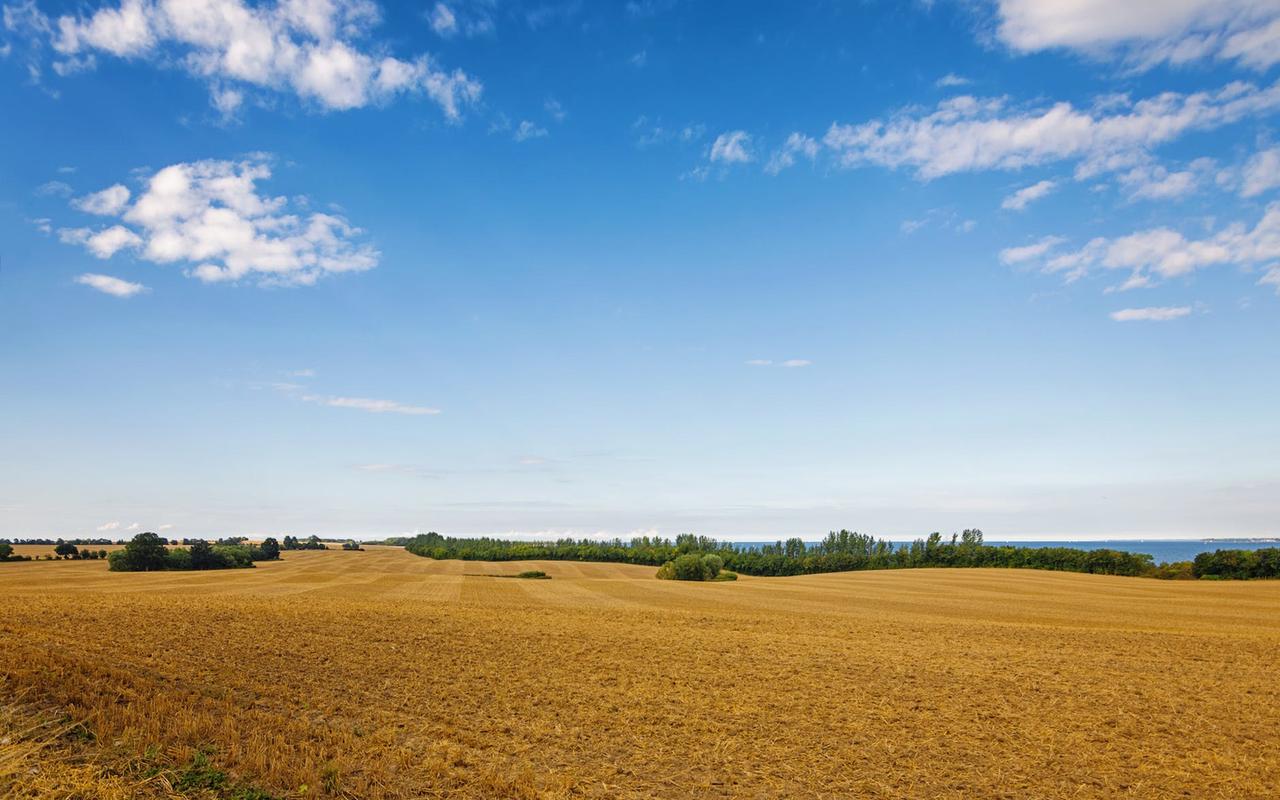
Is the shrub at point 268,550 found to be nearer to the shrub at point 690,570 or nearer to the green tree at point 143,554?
the green tree at point 143,554

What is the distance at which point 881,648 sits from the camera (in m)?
32.8

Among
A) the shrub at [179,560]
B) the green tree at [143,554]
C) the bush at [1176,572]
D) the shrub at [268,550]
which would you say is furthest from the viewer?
the shrub at [268,550]

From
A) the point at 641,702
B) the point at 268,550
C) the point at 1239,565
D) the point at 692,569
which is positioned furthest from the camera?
the point at 268,550

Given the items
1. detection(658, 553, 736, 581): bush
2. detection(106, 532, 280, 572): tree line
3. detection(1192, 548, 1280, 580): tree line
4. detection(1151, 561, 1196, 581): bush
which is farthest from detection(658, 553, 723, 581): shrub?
detection(1192, 548, 1280, 580): tree line

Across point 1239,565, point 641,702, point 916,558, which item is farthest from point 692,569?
point 641,702

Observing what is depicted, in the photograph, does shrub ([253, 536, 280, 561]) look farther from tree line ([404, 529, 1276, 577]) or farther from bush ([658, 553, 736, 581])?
bush ([658, 553, 736, 581])

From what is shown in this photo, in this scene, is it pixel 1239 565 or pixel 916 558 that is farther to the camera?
pixel 916 558

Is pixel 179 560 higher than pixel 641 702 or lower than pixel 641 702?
lower

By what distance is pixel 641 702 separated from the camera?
71.8ft

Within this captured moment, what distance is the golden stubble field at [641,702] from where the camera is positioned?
1557 cm

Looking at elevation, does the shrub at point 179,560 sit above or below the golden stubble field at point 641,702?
below

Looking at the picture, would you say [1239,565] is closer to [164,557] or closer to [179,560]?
[179,560]

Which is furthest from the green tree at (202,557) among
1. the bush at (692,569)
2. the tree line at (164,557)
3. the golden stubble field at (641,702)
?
the golden stubble field at (641,702)

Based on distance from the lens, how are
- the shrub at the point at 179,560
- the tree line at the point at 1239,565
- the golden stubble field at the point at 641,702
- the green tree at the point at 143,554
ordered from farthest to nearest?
the tree line at the point at 1239,565
the shrub at the point at 179,560
the green tree at the point at 143,554
the golden stubble field at the point at 641,702
